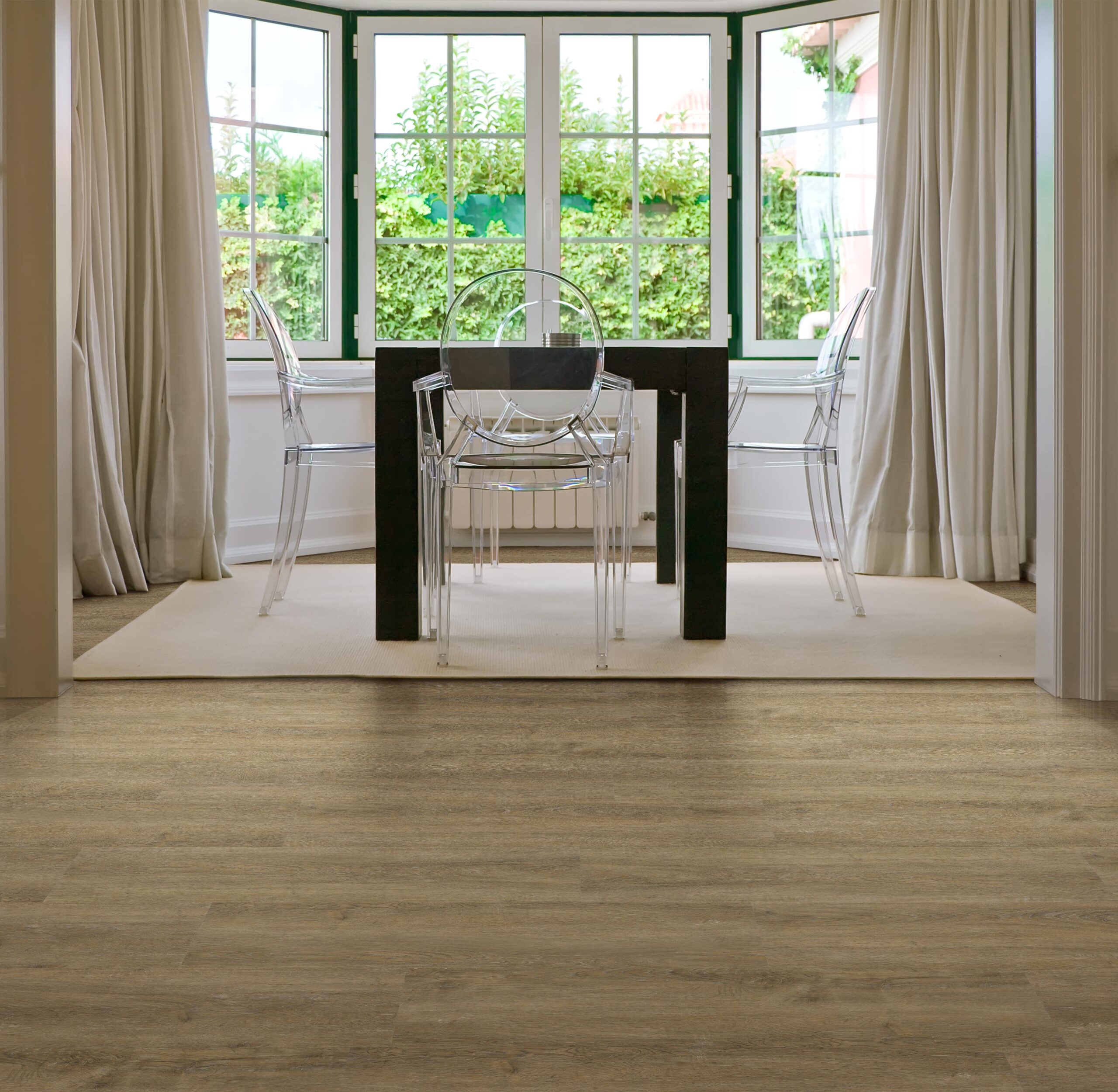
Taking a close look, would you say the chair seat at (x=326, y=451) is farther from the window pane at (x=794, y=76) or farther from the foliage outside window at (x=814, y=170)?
the window pane at (x=794, y=76)

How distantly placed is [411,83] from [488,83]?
34cm

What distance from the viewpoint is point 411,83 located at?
5629 millimetres

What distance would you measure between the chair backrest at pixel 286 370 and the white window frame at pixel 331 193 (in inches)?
53.5

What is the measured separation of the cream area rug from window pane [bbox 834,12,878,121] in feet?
6.70

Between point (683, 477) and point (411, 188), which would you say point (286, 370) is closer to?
point (683, 477)

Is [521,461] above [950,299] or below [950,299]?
below

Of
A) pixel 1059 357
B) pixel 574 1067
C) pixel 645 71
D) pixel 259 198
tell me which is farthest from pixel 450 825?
pixel 645 71

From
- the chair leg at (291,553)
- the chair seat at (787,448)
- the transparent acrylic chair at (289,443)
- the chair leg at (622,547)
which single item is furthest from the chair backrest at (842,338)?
the chair leg at (291,553)

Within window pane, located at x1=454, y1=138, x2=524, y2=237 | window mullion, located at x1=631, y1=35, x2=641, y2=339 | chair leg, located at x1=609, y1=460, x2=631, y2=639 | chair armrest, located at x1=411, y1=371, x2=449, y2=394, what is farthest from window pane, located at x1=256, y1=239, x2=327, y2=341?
chair armrest, located at x1=411, y1=371, x2=449, y2=394

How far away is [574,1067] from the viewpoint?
4.16 feet

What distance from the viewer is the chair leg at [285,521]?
13.0 ft

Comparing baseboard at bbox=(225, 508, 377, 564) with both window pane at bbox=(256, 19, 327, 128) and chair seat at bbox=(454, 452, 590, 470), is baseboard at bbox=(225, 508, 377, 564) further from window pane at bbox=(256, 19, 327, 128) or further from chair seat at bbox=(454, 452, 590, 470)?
chair seat at bbox=(454, 452, 590, 470)

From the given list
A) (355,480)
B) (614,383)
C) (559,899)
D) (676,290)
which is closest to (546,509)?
(355,480)

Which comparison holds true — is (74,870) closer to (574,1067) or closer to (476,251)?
(574,1067)
